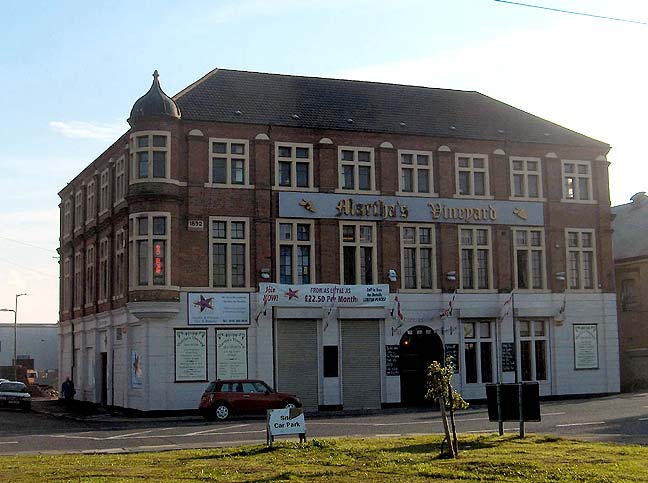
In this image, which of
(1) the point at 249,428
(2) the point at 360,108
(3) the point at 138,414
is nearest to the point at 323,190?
(2) the point at 360,108

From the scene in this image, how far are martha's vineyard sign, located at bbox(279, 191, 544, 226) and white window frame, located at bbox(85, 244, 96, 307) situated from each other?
40.9 feet

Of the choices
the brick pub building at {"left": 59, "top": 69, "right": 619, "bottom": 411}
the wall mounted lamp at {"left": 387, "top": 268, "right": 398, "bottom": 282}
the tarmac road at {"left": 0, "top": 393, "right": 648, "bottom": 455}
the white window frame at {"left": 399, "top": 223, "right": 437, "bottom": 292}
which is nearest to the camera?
the tarmac road at {"left": 0, "top": 393, "right": 648, "bottom": 455}

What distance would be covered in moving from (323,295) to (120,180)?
36.5 feet

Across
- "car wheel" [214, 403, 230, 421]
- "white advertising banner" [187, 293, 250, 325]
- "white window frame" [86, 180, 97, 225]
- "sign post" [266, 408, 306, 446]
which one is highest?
"white window frame" [86, 180, 97, 225]

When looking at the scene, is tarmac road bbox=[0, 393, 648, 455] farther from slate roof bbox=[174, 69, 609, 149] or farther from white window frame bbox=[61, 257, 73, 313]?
white window frame bbox=[61, 257, 73, 313]

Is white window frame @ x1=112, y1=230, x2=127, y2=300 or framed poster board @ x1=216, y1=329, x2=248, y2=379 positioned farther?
white window frame @ x1=112, y1=230, x2=127, y2=300

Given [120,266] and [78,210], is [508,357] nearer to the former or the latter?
[120,266]

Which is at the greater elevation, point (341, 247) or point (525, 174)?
point (525, 174)

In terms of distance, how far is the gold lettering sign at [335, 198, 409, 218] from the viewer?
1642 inches

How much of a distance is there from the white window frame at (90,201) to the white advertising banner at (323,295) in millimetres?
13100

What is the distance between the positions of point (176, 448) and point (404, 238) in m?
21.7

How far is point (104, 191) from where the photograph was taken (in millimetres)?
46875

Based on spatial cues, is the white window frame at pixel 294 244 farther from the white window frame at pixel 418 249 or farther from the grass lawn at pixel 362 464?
the grass lawn at pixel 362 464

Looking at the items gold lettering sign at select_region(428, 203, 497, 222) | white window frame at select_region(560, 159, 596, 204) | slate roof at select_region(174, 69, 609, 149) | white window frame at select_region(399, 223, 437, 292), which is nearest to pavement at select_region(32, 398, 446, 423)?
white window frame at select_region(399, 223, 437, 292)
